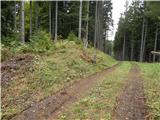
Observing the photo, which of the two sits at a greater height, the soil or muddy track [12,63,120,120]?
the soil

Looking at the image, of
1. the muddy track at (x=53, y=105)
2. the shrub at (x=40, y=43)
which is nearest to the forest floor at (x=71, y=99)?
the muddy track at (x=53, y=105)

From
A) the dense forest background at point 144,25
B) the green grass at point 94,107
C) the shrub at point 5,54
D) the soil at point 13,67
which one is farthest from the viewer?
the dense forest background at point 144,25

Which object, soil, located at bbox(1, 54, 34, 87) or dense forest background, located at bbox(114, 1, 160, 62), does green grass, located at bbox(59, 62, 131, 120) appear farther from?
dense forest background, located at bbox(114, 1, 160, 62)

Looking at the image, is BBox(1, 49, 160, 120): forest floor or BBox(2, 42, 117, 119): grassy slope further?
BBox(2, 42, 117, 119): grassy slope

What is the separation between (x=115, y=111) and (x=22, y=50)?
11.0 m

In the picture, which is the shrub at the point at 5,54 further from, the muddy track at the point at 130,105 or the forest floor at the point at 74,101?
the muddy track at the point at 130,105

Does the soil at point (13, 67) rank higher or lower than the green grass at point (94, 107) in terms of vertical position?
higher

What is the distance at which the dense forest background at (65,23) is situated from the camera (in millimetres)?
20984

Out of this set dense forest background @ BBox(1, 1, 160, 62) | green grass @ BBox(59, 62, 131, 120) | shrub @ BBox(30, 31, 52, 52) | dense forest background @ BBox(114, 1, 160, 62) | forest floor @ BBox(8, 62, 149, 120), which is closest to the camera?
green grass @ BBox(59, 62, 131, 120)

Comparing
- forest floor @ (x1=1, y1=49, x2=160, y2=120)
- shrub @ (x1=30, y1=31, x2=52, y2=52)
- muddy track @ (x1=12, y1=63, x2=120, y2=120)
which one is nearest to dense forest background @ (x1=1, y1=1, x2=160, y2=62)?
shrub @ (x1=30, y1=31, x2=52, y2=52)

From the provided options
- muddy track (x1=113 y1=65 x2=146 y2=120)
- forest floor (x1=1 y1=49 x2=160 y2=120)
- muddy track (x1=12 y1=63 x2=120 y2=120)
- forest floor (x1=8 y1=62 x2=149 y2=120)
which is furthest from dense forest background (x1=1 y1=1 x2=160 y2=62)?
muddy track (x1=113 y1=65 x2=146 y2=120)

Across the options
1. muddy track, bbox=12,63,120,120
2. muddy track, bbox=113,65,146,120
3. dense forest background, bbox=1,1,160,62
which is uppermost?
dense forest background, bbox=1,1,160,62

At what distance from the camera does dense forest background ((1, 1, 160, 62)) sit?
21.0 meters

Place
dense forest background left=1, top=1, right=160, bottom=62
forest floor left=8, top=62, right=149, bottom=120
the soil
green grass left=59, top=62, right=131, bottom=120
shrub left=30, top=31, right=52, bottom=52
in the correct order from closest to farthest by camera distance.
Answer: green grass left=59, top=62, right=131, bottom=120 < forest floor left=8, top=62, right=149, bottom=120 < the soil < shrub left=30, top=31, right=52, bottom=52 < dense forest background left=1, top=1, right=160, bottom=62
